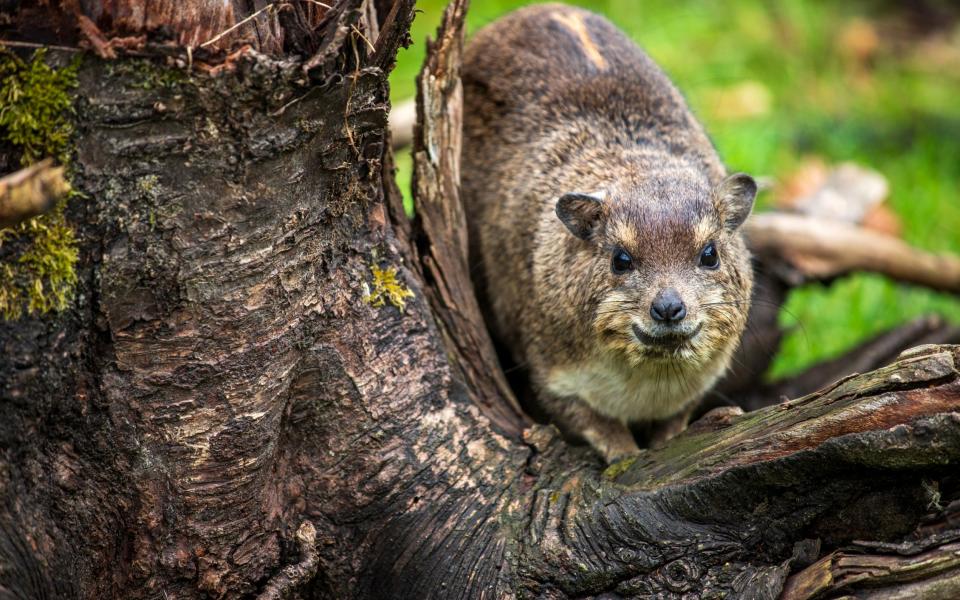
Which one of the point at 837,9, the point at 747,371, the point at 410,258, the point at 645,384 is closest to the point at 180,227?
the point at 410,258

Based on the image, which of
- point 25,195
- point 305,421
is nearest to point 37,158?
point 25,195

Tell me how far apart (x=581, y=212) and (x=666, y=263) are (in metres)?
0.59

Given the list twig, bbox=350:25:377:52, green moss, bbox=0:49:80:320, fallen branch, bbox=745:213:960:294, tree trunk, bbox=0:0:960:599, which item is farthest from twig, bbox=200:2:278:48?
fallen branch, bbox=745:213:960:294

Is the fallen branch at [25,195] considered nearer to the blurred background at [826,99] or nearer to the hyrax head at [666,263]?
the hyrax head at [666,263]

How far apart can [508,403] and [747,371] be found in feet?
8.18

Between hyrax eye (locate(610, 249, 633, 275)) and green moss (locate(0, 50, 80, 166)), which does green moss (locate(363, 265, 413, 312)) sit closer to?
hyrax eye (locate(610, 249, 633, 275))

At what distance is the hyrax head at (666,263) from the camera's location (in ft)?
15.7

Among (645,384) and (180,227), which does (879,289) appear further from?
(180,227)

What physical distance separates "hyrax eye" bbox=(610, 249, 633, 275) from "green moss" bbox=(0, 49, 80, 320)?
2622mm

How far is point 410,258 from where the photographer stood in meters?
4.77

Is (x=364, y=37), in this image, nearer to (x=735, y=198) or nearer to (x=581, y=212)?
(x=581, y=212)

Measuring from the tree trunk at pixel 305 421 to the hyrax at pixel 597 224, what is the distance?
2.32 ft

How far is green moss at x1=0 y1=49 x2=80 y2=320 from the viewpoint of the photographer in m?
3.40

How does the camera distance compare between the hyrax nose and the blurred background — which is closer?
the hyrax nose
